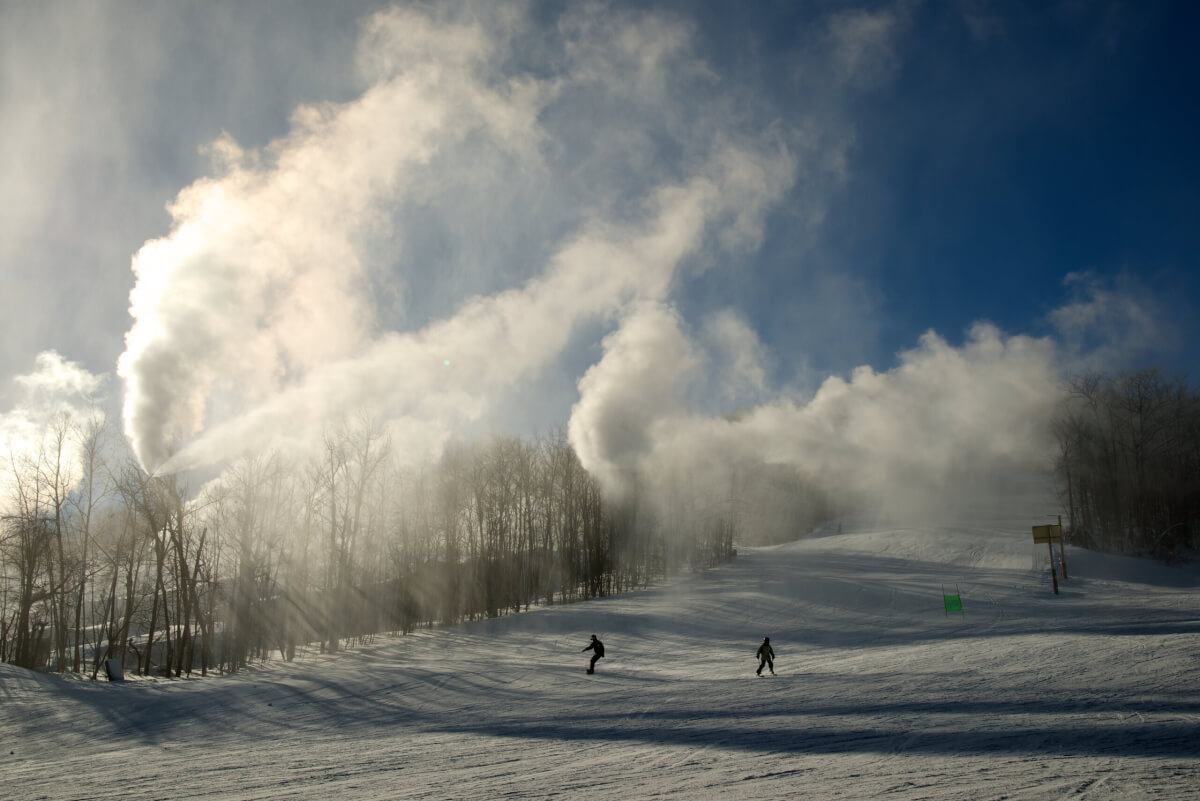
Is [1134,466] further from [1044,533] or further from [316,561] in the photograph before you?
[316,561]

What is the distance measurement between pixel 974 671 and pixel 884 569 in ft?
115

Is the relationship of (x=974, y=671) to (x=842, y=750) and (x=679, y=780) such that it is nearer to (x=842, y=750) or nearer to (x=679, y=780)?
(x=842, y=750)

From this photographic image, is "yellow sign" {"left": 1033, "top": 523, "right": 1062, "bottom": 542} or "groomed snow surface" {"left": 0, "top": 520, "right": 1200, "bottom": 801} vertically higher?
"yellow sign" {"left": 1033, "top": 523, "right": 1062, "bottom": 542}

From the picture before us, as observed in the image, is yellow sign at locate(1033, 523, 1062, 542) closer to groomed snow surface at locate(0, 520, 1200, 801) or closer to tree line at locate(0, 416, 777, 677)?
groomed snow surface at locate(0, 520, 1200, 801)

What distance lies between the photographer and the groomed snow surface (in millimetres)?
8305

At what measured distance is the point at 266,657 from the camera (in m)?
37.4

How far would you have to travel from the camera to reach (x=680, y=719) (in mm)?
12570

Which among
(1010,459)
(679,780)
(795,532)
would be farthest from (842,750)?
(1010,459)

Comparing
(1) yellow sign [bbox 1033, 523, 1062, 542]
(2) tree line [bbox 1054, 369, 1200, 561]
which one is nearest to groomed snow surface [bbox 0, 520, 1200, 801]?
(1) yellow sign [bbox 1033, 523, 1062, 542]

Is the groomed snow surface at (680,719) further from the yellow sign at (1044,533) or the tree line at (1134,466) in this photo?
the tree line at (1134,466)

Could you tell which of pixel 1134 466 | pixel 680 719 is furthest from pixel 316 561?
pixel 1134 466

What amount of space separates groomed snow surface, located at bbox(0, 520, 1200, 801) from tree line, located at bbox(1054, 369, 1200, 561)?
92.3ft

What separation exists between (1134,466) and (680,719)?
64304 mm

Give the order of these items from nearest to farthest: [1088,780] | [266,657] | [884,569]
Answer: [1088,780] → [266,657] → [884,569]
